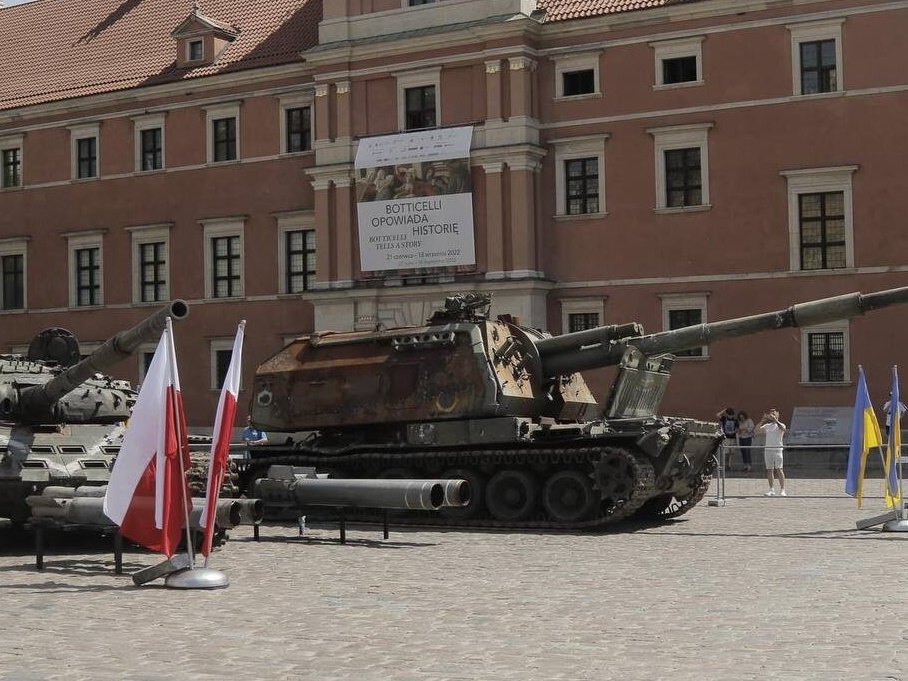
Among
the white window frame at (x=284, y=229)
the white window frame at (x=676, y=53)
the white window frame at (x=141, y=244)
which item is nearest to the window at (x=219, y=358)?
the white window frame at (x=141, y=244)

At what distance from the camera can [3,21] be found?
2021 inches

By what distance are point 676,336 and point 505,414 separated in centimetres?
271

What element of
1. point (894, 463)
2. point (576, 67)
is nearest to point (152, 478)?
point (894, 463)

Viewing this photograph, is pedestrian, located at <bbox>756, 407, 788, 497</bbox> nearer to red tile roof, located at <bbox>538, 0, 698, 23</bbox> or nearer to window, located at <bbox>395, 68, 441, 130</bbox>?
red tile roof, located at <bbox>538, 0, 698, 23</bbox>

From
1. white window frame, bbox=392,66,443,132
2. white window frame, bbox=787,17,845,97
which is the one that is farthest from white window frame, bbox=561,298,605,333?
white window frame, bbox=787,17,845,97

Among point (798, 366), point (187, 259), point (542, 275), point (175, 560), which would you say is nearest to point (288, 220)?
point (187, 259)

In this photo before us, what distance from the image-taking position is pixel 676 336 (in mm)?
19641

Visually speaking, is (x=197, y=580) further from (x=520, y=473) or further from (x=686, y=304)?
(x=686, y=304)

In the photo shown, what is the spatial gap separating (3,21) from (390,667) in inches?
1882

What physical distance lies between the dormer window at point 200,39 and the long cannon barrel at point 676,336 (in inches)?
988

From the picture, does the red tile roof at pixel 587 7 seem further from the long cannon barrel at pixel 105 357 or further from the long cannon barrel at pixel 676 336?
the long cannon barrel at pixel 105 357

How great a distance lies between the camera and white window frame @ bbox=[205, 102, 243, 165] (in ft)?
136

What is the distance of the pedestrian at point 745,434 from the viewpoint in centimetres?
3212

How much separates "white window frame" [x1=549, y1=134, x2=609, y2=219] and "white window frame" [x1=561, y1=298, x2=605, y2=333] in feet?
7.21
